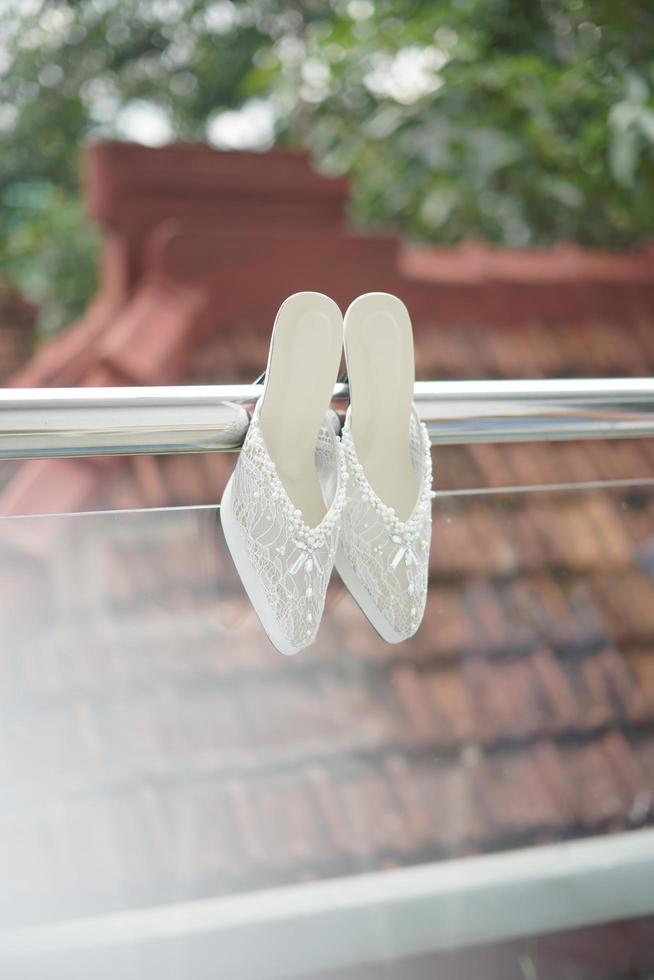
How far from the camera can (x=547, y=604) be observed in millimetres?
1062

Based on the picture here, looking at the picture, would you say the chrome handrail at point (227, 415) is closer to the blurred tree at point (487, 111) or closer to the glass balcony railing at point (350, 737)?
the glass balcony railing at point (350, 737)

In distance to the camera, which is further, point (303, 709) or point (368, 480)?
point (303, 709)

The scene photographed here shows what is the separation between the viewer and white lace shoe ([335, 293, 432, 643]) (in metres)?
0.71

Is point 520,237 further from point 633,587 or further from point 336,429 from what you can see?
point 336,429

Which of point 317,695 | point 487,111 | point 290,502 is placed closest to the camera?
point 290,502

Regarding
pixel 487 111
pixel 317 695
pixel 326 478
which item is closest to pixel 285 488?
pixel 326 478

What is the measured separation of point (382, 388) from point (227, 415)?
12 cm

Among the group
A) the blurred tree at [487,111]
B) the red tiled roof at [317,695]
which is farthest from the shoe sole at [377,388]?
the blurred tree at [487,111]

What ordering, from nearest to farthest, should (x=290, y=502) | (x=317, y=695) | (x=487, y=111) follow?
(x=290, y=502) < (x=317, y=695) < (x=487, y=111)

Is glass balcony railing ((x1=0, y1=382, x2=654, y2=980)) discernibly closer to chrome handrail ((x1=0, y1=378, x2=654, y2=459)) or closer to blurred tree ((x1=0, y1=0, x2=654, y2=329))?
chrome handrail ((x1=0, y1=378, x2=654, y2=459))

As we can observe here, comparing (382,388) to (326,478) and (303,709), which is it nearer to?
(326,478)

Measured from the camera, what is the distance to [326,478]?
73 centimetres

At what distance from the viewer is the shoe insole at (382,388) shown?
72cm
